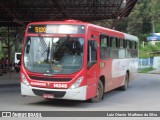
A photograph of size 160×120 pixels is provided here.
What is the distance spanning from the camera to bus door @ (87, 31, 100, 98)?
13102 mm

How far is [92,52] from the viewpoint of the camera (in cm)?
1351

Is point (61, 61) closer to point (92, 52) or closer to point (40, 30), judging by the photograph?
point (92, 52)

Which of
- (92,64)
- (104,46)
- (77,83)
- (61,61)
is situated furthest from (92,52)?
(104,46)

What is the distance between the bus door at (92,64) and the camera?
1310 centimetres

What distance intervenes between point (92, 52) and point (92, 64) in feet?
1.35

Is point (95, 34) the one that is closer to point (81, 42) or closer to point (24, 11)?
point (81, 42)

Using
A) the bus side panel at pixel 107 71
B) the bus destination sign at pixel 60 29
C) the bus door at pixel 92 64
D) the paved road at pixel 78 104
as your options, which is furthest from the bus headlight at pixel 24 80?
the bus side panel at pixel 107 71

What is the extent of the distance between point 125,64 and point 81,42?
21.9 feet

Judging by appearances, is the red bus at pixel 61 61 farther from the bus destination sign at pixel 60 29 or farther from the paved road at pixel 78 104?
the paved road at pixel 78 104

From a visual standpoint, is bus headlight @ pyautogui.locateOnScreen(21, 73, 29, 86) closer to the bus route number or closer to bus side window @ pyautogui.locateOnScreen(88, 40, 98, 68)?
the bus route number

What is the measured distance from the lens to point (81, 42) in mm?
13039

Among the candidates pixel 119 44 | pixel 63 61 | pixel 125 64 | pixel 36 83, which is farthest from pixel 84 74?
pixel 125 64

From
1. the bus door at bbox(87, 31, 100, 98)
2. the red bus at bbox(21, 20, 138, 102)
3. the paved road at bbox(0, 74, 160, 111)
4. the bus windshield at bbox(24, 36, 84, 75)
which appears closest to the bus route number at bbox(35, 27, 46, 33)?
the red bus at bbox(21, 20, 138, 102)

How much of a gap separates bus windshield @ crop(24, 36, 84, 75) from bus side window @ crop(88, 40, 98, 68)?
0.37m
